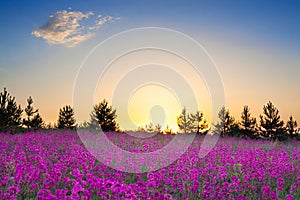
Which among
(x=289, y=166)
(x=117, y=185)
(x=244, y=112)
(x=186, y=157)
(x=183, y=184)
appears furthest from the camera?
(x=244, y=112)

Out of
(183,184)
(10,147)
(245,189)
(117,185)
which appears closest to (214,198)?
(183,184)

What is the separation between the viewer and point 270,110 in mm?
31734

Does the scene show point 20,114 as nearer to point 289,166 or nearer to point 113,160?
point 113,160

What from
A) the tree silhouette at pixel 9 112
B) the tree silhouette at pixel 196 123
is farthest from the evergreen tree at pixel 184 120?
the tree silhouette at pixel 9 112

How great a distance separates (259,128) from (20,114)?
22518 millimetres

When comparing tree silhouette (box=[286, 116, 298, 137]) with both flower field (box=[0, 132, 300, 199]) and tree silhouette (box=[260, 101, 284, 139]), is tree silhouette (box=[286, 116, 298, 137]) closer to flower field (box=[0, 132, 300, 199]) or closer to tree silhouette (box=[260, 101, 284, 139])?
tree silhouette (box=[260, 101, 284, 139])

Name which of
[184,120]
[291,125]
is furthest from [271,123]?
[184,120]

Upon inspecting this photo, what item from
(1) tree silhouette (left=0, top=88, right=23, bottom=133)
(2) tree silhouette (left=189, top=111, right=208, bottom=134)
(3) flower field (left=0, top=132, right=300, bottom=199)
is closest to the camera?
(3) flower field (left=0, top=132, right=300, bottom=199)

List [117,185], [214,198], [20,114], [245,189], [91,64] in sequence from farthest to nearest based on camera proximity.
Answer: [20,114] → [91,64] → [245,189] → [214,198] → [117,185]

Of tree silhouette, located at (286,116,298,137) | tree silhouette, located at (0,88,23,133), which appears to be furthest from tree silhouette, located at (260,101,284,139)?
tree silhouette, located at (0,88,23,133)

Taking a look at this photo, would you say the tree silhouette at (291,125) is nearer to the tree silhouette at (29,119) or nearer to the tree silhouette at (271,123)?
the tree silhouette at (271,123)

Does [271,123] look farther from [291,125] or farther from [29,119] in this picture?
[29,119]

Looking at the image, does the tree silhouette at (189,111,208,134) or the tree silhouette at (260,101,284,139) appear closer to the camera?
the tree silhouette at (189,111,208,134)

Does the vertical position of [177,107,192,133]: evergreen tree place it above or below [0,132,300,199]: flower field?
above
